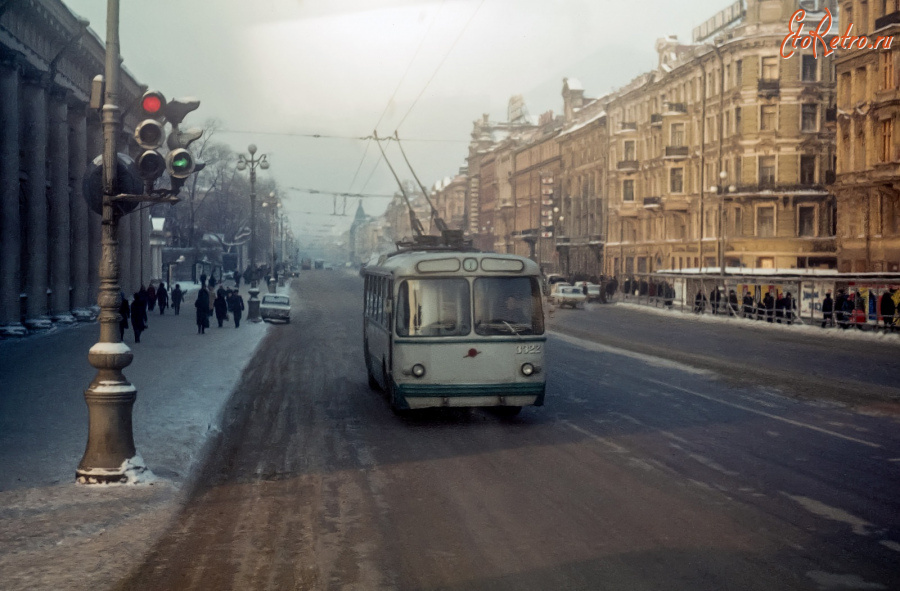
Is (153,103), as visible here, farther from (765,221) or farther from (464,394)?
(765,221)

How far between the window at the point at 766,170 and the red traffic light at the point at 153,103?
2326 inches

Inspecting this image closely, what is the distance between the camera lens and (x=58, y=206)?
119 ft

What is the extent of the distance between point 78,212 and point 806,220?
43466mm

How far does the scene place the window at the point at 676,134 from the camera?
7381 centimetres

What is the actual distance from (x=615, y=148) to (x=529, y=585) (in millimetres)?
81258

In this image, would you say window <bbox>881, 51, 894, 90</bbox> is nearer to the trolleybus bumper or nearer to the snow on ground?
the snow on ground

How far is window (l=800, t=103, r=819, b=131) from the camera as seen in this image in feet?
213

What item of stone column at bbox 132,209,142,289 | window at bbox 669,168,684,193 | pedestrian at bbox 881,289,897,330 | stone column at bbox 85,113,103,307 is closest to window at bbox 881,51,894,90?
pedestrian at bbox 881,289,897,330

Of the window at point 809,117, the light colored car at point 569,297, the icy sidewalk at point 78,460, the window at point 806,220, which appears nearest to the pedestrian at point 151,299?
the icy sidewalk at point 78,460

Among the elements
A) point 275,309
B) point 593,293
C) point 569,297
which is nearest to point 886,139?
point 569,297

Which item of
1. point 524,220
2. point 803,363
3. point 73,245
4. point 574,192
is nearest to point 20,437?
point 803,363

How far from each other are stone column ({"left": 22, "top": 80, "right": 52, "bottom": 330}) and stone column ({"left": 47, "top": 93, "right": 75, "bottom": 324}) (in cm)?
280

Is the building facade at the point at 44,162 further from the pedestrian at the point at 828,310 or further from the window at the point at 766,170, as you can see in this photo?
the window at the point at 766,170

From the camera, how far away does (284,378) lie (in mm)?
21172
